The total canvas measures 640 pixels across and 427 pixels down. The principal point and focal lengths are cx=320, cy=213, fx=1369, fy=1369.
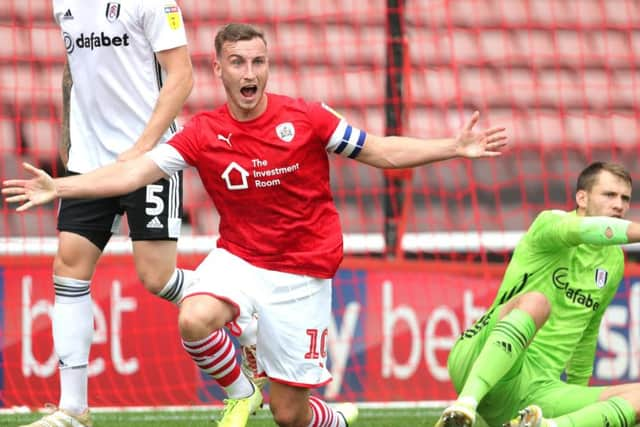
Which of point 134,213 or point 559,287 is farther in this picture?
point 134,213

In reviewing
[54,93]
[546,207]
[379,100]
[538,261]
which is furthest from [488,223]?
[538,261]

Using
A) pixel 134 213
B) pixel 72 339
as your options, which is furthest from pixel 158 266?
pixel 72 339

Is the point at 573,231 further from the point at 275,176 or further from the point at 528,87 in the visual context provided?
the point at 528,87

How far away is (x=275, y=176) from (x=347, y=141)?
302 millimetres

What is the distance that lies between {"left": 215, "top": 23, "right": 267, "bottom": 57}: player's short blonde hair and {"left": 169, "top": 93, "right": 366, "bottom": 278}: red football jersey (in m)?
0.25

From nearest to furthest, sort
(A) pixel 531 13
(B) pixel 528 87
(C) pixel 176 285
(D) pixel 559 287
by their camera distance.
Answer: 1. (D) pixel 559 287
2. (C) pixel 176 285
3. (B) pixel 528 87
4. (A) pixel 531 13

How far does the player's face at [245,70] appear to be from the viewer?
5148mm

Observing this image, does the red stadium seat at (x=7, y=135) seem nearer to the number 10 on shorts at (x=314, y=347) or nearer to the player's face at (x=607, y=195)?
the number 10 on shorts at (x=314, y=347)

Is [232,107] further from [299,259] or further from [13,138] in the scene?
[13,138]

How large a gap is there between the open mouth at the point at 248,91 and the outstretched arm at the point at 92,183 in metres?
0.43

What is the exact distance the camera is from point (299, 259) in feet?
17.2

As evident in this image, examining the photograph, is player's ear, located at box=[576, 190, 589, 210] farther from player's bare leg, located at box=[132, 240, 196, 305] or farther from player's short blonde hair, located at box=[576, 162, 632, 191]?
player's bare leg, located at box=[132, 240, 196, 305]

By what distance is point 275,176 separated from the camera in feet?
16.9

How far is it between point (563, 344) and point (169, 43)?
204 centimetres
